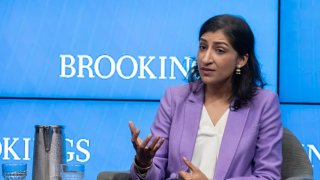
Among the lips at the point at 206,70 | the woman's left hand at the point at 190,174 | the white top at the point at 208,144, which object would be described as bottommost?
the woman's left hand at the point at 190,174

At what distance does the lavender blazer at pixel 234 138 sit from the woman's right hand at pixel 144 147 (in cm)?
10

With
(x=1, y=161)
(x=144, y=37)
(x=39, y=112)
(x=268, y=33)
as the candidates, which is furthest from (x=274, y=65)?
(x=1, y=161)

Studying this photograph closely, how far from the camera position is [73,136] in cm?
348

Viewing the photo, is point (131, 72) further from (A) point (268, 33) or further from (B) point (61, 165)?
(B) point (61, 165)

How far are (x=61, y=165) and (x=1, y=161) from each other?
1376mm

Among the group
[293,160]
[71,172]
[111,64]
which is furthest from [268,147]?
[111,64]

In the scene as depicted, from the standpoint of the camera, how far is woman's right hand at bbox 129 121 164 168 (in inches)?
86.5

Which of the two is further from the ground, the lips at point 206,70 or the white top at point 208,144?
the lips at point 206,70

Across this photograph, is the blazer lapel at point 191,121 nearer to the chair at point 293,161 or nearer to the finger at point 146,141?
the finger at point 146,141

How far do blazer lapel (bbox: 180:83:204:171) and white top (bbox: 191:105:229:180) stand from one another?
A: 0.03 metres

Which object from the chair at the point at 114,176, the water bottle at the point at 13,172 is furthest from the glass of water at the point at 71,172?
the chair at the point at 114,176

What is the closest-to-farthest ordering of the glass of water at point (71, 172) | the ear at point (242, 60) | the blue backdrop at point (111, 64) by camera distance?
the glass of water at point (71, 172)
the ear at point (242, 60)
the blue backdrop at point (111, 64)

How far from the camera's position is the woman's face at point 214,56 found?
8.13ft

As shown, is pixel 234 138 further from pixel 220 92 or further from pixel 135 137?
pixel 135 137
